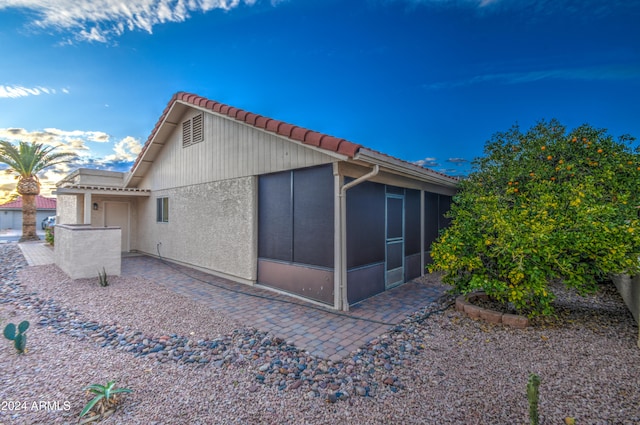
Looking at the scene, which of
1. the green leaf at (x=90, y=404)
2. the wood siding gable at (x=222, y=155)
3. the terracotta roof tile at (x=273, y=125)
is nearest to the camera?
the green leaf at (x=90, y=404)

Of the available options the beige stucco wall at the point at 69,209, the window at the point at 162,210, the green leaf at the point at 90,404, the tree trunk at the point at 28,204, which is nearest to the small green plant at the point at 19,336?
the green leaf at the point at 90,404

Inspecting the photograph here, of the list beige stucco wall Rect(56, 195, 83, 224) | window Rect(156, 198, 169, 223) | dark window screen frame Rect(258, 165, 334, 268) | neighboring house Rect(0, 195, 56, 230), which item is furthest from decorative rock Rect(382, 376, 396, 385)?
neighboring house Rect(0, 195, 56, 230)

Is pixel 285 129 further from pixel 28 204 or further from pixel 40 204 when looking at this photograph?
pixel 40 204

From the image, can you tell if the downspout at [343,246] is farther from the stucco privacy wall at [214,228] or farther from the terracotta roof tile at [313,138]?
the stucco privacy wall at [214,228]

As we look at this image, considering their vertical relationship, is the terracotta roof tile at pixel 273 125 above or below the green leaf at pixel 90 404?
above

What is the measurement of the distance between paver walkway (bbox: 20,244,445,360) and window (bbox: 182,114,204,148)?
4.42 metres

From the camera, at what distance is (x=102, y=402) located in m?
2.52

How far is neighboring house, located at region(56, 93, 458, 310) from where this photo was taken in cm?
534

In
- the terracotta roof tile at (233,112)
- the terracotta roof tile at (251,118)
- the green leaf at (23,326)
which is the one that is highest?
the terracotta roof tile at (233,112)

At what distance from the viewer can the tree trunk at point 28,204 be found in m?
16.9

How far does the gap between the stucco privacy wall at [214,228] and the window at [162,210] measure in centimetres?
21

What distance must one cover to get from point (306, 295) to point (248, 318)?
135 cm

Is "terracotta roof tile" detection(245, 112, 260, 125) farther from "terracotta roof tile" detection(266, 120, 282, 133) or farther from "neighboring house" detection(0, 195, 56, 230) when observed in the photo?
"neighboring house" detection(0, 195, 56, 230)

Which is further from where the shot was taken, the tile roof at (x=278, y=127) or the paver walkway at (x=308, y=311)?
the tile roof at (x=278, y=127)
